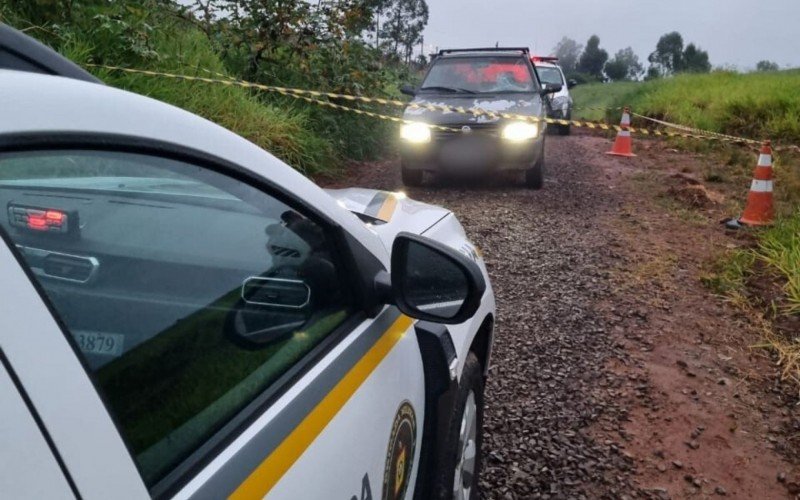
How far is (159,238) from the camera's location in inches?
59.1

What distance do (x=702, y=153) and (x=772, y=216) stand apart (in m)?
5.57

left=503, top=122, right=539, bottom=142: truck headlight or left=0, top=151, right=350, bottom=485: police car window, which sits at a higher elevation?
left=0, top=151, right=350, bottom=485: police car window

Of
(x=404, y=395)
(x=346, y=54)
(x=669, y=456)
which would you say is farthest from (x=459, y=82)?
(x=404, y=395)

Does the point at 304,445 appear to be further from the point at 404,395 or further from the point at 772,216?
the point at 772,216

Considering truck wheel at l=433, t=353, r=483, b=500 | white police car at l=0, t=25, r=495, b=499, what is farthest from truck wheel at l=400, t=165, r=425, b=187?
white police car at l=0, t=25, r=495, b=499

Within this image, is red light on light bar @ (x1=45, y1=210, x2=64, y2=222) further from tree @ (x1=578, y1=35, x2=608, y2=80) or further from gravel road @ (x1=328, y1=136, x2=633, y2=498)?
tree @ (x1=578, y1=35, x2=608, y2=80)

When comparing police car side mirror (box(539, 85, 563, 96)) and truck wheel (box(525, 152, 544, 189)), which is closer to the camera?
truck wheel (box(525, 152, 544, 189))

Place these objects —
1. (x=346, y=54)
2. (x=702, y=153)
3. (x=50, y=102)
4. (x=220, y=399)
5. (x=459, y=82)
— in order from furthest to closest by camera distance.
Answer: (x=702, y=153)
(x=346, y=54)
(x=459, y=82)
(x=220, y=399)
(x=50, y=102)

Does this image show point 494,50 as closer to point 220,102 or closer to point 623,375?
point 220,102

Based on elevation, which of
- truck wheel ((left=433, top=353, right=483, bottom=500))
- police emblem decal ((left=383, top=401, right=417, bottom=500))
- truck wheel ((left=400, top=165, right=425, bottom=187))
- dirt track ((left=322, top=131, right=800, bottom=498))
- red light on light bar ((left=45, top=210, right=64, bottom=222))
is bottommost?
dirt track ((left=322, top=131, right=800, bottom=498))

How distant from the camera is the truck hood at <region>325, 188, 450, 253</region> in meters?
2.42

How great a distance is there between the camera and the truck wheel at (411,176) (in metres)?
8.80

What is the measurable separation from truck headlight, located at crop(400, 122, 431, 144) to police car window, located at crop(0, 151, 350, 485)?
6.79 metres

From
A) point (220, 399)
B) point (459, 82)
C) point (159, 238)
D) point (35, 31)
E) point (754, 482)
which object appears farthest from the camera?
point (459, 82)
